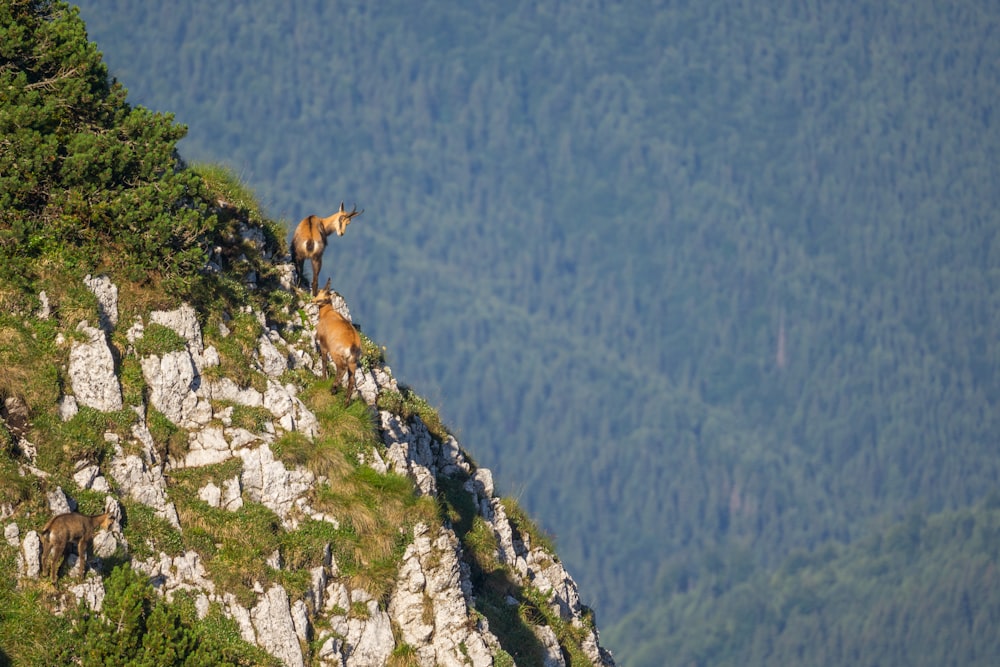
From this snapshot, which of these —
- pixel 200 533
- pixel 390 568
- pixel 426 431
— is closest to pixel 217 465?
pixel 200 533

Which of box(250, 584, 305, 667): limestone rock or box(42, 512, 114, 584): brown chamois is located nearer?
box(42, 512, 114, 584): brown chamois

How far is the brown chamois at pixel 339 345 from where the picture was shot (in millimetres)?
37500

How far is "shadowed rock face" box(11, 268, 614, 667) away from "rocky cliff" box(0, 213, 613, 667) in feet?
0.09

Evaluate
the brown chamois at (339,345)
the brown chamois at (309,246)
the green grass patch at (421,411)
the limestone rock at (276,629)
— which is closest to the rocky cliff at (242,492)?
the limestone rock at (276,629)

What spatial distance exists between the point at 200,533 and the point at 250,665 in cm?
283

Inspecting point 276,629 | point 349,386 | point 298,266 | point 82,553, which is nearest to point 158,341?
point 349,386

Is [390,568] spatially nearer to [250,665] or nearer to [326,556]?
[326,556]

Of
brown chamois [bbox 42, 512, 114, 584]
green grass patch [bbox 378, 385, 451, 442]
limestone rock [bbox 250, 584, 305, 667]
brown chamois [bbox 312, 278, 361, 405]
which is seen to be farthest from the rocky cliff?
green grass patch [bbox 378, 385, 451, 442]

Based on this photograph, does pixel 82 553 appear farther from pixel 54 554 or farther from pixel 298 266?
pixel 298 266

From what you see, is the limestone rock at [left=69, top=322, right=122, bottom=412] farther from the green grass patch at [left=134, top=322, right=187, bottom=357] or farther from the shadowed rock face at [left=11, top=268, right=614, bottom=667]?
the green grass patch at [left=134, top=322, right=187, bottom=357]

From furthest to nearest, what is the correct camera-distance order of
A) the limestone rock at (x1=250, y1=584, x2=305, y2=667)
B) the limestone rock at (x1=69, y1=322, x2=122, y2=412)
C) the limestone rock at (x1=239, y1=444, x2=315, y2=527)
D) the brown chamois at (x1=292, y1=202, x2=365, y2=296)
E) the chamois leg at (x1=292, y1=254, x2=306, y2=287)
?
1. the chamois leg at (x1=292, y1=254, x2=306, y2=287)
2. the brown chamois at (x1=292, y1=202, x2=365, y2=296)
3. the limestone rock at (x1=239, y1=444, x2=315, y2=527)
4. the limestone rock at (x1=69, y1=322, x2=122, y2=412)
5. the limestone rock at (x1=250, y1=584, x2=305, y2=667)

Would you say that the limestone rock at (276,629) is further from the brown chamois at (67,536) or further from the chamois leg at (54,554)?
the chamois leg at (54,554)

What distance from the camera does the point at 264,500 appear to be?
3475cm

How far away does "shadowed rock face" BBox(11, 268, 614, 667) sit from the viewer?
33062mm
